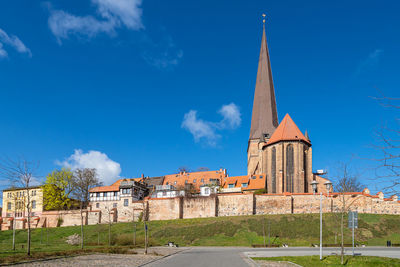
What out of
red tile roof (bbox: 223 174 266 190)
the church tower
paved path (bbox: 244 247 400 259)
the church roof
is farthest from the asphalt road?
the church tower

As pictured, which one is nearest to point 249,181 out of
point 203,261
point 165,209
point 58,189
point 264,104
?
point 165,209

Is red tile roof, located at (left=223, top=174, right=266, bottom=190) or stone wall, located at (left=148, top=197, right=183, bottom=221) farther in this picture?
red tile roof, located at (left=223, top=174, right=266, bottom=190)

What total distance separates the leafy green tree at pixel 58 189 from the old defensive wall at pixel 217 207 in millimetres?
3020

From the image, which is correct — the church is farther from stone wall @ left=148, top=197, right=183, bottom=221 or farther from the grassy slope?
stone wall @ left=148, top=197, right=183, bottom=221

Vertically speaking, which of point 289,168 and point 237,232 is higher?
point 289,168

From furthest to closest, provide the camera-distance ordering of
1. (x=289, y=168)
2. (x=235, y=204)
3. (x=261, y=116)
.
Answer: (x=261, y=116), (x=289, y=168), (x=235, y=204)

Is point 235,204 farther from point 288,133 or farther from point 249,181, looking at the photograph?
point 288,133

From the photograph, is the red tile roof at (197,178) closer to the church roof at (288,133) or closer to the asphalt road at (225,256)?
the church roof at (288,133)

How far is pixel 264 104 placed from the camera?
93250mm

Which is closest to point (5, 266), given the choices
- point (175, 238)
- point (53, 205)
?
point (175, 238)

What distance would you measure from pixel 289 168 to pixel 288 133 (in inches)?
298

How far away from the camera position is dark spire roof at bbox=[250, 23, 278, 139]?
90.2m

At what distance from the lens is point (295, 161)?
2734 inches

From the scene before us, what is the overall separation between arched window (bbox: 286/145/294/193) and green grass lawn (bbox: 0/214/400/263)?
15.7 meters
